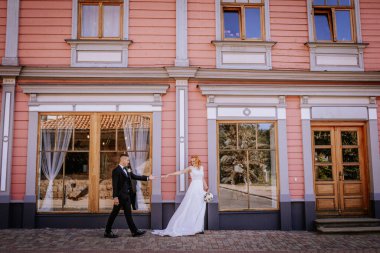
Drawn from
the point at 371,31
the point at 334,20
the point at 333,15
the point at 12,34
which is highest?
the point at 333,15

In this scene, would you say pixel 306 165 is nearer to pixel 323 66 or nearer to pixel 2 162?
pixel 323 66

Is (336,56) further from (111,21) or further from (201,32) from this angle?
(111,21)

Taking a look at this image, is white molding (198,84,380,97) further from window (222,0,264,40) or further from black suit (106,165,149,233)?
black suit (106,165,149,233)

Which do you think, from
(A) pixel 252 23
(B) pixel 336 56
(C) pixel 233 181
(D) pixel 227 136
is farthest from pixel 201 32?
(C) pixel 233 181

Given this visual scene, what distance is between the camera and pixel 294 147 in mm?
8586

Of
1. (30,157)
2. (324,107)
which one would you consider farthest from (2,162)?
(324,107)

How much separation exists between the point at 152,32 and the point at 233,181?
398cm

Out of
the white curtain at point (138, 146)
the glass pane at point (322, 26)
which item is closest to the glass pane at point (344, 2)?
the glass pane at point (322, 26)

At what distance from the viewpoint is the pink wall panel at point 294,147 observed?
8492mm

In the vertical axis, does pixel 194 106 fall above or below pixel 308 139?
above

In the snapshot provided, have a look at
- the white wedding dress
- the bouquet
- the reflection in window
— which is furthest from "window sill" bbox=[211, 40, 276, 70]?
the reflection in window

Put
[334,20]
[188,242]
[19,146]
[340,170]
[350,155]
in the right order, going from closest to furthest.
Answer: [188,242], [19,146], [340,170], [350,155], [334,20]

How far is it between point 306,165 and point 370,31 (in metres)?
3.72

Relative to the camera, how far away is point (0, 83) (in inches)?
329
